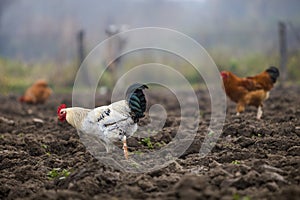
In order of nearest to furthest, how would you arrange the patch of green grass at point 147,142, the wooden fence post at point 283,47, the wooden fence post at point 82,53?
the patch of green grass at point 147,142
the wooden fence post at point 283,47
the wooden fence post at point 82,53

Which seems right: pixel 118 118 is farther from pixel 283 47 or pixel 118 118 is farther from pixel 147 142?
pixel 283 47

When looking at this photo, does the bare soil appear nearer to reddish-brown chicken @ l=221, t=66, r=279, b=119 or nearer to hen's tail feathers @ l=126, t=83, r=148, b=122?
reddish-brown chicken @ l=221, t=66, r=279, b=119

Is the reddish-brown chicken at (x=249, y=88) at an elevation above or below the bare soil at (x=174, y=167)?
above

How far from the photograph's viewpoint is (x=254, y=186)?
13.5 ft

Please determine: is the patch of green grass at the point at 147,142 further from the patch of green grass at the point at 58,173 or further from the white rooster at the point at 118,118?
the patch of green grass at the point at 58,173

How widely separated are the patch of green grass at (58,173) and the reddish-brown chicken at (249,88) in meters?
4.33

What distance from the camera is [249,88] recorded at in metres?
8.71

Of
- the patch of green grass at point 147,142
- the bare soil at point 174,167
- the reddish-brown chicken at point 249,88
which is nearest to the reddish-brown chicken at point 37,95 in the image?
the bare soil at point 174,167

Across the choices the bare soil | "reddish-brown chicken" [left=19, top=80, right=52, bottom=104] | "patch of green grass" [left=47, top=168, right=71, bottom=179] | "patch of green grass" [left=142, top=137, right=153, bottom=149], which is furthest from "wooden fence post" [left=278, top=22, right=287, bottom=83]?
"patch of green grass" [left=47, top=168, right=71, bottom=179]

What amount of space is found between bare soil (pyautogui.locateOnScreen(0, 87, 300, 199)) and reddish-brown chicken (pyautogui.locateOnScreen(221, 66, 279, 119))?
31 centimetres

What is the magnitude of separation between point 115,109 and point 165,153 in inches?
38.0

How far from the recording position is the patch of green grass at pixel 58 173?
5000mm

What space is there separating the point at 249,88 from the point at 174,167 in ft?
12.8

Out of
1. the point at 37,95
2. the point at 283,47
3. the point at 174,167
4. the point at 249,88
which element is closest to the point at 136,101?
the point at 174,167
